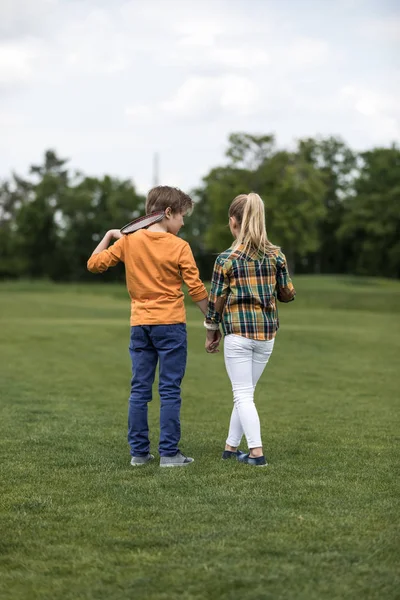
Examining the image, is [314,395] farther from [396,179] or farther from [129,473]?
[396,179]

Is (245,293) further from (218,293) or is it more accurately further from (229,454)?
(229,454)

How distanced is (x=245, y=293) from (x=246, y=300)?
2.0 inches

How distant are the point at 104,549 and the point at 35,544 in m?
0.34

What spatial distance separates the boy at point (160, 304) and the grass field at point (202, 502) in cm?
28

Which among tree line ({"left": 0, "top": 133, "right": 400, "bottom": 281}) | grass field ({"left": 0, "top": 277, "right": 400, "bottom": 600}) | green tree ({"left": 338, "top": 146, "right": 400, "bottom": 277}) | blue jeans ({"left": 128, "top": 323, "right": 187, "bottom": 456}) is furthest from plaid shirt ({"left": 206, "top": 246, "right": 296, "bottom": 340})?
green tree ({"left": 338, "top": 146, "right": 400, "bottom": 277})

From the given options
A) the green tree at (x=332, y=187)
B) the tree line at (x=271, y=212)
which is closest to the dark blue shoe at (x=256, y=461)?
the tree line at (x=271, y=212)

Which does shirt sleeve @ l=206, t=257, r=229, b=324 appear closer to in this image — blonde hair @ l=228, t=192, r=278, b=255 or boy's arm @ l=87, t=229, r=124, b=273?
blonde hair @ l=228, t=192, r=278, b=255

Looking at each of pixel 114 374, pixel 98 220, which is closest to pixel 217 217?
pixel 98 220

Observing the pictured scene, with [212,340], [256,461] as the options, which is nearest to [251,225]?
[212,340]

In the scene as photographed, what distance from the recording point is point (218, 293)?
5703 millimetres

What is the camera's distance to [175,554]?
12.1ft

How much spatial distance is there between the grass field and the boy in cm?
28

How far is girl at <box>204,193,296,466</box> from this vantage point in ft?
18.5

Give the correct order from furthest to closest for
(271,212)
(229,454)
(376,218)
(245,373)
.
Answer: (376,218), (271,212), (229,454), (245,373)
